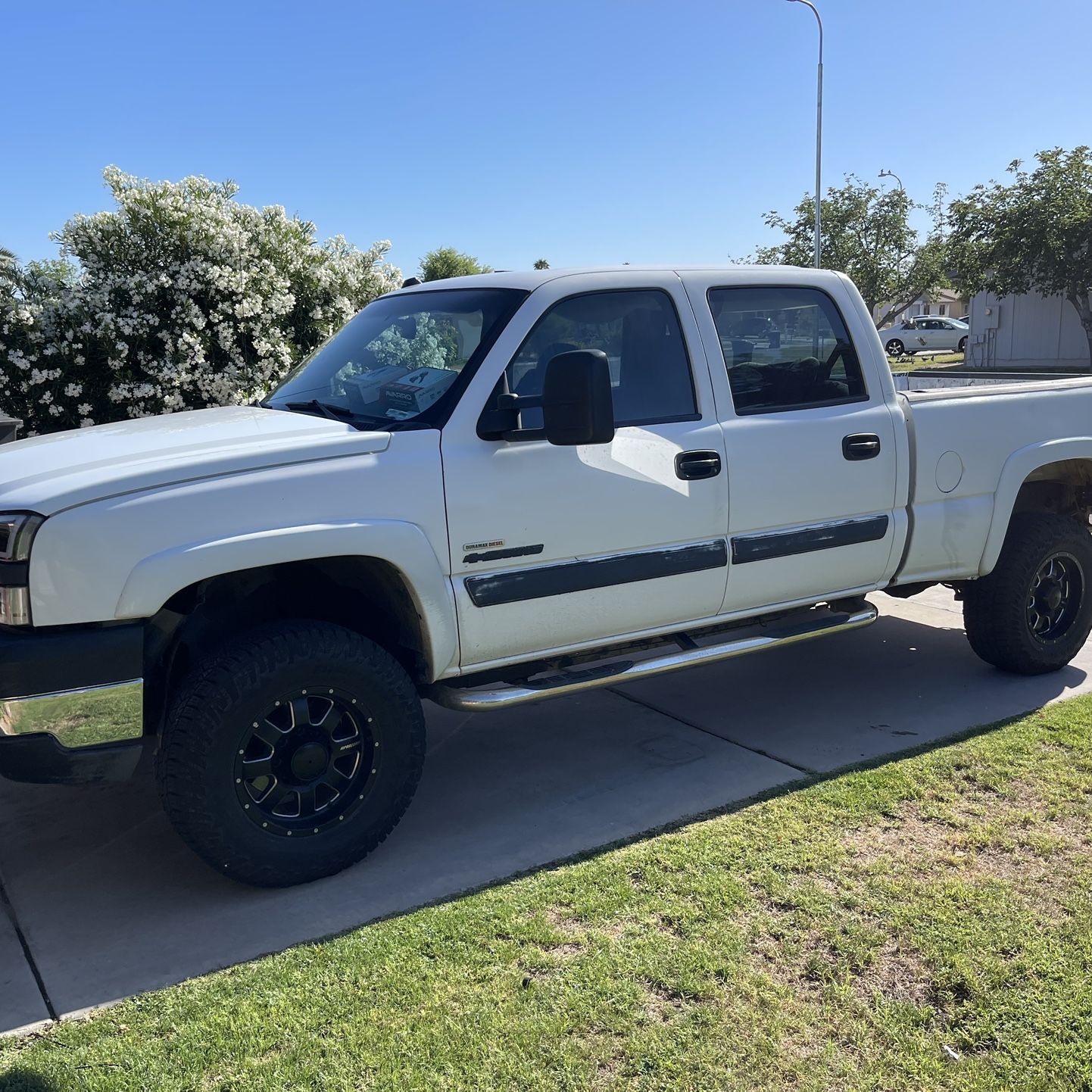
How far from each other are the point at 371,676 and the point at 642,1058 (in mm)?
1475

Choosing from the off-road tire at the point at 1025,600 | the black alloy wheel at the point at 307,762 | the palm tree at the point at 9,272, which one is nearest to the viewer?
the black alloy wheel at the point at 307,762

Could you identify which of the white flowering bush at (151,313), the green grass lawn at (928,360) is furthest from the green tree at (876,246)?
the white flowering bush at (151,313)

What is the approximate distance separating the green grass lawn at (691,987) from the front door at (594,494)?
2.88ft

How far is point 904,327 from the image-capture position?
4519cm

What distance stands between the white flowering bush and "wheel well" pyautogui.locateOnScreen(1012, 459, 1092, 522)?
20.1ft

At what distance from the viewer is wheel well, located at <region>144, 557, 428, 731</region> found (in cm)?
342

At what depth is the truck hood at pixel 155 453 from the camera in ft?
10.2

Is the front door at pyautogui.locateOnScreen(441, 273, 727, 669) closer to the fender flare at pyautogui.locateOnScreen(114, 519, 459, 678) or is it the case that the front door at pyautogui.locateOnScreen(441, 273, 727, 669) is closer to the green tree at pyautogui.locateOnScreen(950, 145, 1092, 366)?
the fender flare at pyautogui.locateOnScreen(114, 519, 459, 678)

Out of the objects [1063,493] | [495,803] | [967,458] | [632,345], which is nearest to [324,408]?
[632,345]

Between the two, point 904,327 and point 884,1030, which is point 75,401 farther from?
point 904,327

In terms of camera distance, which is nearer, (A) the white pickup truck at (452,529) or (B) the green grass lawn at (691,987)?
(B) the green grass lawn at (691,987)

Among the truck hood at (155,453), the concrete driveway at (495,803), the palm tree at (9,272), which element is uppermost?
the palm tree at (9,272)

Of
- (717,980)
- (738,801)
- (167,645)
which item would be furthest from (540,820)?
(167,645)

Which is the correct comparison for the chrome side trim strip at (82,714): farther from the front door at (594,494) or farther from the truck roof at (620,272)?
the truck roof at (620,272)
